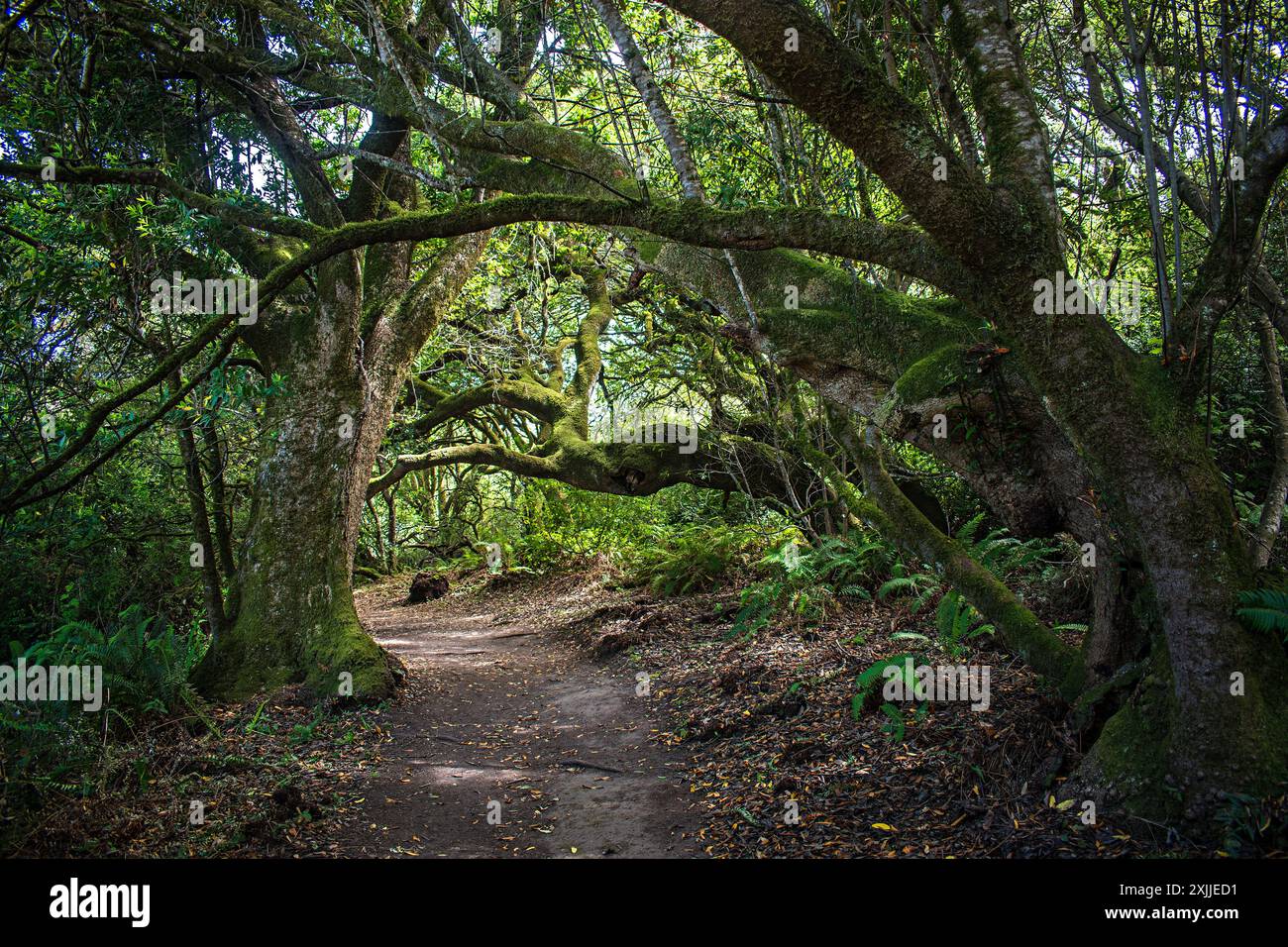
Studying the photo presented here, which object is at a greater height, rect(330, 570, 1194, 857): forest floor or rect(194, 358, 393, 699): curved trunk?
rect(194, 358, 393, 699): curved trunk

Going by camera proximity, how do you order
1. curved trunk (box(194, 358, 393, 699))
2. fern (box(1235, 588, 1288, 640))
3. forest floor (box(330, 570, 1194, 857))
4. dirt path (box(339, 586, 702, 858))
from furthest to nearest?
curved trunk (box(194, 358, 393, 699)) → dirt path (box(339, 586, 702, 858)) → forest floor (box(330, 570, 1194, 857)) → fern (box(1235, 588, 1288, 640))

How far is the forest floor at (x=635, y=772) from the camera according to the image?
12.2 ft

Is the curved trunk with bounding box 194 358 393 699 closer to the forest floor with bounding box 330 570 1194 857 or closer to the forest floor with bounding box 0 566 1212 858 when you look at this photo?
the forest floor with bounding box 0 566 1212 858

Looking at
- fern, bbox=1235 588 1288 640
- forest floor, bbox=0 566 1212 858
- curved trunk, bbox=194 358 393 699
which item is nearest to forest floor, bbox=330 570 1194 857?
forest floor, bbox=0 566 1212 858

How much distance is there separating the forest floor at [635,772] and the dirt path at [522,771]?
20mm

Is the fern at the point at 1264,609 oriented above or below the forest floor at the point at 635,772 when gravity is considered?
above

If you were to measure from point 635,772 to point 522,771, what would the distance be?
0.89 metres

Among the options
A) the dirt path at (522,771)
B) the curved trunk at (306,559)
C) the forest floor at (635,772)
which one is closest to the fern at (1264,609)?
the forest floor at (635,772)

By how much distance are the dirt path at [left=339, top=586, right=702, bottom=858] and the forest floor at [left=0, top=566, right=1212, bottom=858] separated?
0.02 meters

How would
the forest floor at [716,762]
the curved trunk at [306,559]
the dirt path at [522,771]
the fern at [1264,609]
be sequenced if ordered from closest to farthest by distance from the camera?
the fern at [1264,609] < the forest floor at [716,762] < the dirt path at [522,771] < the curved trunk at [306,559]

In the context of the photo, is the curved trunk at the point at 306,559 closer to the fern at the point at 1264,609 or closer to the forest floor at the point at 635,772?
the forest floor at the point at 635,772

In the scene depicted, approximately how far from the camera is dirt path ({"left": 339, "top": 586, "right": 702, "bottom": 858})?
428cm
